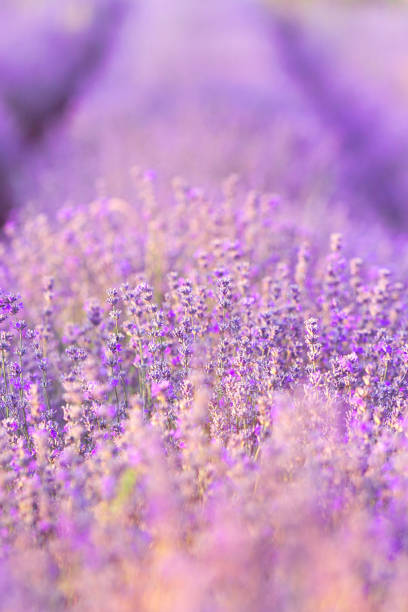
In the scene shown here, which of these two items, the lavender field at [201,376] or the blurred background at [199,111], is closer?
the lavender field at [201,376]

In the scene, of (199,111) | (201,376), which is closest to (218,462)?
(201,376)

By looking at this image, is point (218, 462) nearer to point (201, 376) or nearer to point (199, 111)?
point (201, 376)

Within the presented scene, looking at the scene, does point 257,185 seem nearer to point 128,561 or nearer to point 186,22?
point 128,561

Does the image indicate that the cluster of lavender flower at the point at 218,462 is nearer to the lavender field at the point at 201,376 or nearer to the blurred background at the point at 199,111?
the lavender field at the point at 201,376

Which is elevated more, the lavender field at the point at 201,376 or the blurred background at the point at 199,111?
the blurred background at the point at 199,111

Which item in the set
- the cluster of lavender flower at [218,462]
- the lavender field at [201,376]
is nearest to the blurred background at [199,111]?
the lavender field at [201,376]

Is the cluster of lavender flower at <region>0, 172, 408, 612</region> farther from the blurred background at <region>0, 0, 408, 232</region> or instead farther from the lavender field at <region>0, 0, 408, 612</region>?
the blurred background at <region>0, 0, 408, 232</region>

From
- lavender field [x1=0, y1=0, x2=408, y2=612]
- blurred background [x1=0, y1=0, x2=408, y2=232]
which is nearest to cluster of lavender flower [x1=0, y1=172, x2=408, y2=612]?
lavender field [x1=0, y1=0, x2=408, y2=612]

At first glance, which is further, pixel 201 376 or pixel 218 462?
pixel 201 376
